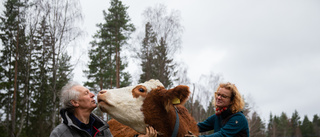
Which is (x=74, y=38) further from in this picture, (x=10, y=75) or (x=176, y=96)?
(x=176, y=96)

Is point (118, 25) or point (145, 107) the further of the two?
point (118, 25)

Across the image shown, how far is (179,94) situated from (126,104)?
684mm

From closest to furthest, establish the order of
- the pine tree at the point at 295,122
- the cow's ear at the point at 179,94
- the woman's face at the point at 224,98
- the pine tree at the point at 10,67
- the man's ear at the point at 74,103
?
the cow's ear at the point at 179,94, the man's ear at the point at 74,103, the woman's face at the point at 224,98, the pine tree at the point at 10,67, the pine tree at the point at 295,122

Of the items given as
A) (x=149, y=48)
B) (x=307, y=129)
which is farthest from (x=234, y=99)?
(x=307, y=129)

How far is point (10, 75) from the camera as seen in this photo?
70.7 feet

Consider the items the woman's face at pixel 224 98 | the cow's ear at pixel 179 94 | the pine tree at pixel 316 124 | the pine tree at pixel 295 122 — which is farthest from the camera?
the pine tree at pixel 295 122

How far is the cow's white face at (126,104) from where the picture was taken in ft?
8.93

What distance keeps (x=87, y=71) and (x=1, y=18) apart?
10.6 metres

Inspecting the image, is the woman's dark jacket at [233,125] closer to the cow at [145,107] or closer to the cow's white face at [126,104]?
the cow at [145,107]

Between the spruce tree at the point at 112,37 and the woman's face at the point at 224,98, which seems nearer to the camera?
the woman's face at the point at 224,98

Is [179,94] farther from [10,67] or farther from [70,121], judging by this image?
[10,67]

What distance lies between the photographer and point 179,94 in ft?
8.63

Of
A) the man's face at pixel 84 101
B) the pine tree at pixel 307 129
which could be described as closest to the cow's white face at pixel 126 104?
the man's face at pixel 84 101

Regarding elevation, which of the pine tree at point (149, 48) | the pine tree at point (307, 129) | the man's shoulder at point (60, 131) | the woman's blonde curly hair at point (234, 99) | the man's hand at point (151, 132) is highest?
the pine tree at point (149, 48)
